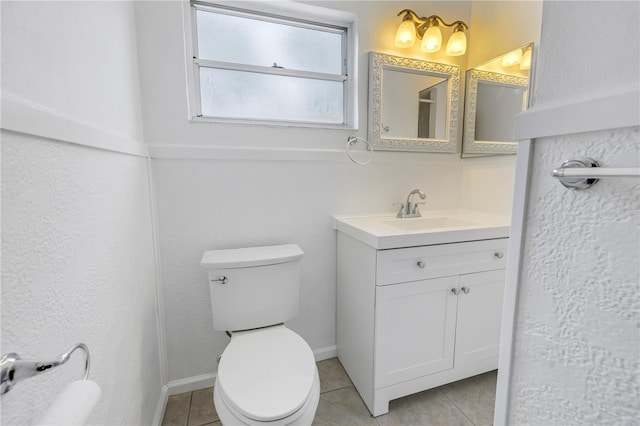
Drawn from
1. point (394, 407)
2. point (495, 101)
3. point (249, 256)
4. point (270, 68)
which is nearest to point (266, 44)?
point (270, 68)

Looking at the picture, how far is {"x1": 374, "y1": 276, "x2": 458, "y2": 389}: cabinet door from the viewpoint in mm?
1234

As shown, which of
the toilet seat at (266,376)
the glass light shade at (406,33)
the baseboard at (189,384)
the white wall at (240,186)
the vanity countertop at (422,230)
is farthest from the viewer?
the glass light shade at (406,33)

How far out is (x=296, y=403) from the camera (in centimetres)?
86

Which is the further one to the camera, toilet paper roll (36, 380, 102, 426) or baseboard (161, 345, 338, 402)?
baseboard (161, 345, 338, 402)

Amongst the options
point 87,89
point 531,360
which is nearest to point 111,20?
point 87,89

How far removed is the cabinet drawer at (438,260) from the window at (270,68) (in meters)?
0.86

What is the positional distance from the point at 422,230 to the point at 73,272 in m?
1.33

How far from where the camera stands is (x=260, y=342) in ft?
3.77

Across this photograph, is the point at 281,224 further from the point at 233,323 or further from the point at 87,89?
the point at 87,89

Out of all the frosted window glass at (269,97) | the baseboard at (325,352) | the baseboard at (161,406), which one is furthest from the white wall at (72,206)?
the baseboard at (325,352)

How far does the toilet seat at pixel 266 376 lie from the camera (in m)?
0.84

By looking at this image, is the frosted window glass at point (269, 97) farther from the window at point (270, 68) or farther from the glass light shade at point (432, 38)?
the glass light shade at point (432, 38)

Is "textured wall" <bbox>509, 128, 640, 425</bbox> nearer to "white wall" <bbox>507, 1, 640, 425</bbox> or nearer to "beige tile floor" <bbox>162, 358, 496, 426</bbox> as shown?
"white wall" <bbox>507, 1, 640, 425</bbox>

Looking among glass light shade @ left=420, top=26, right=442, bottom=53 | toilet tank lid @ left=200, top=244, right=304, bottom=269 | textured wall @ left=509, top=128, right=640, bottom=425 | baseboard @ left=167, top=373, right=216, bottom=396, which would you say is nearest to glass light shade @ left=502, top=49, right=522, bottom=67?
glass light shade @ left=420, top=26, right=442, bottom=53
